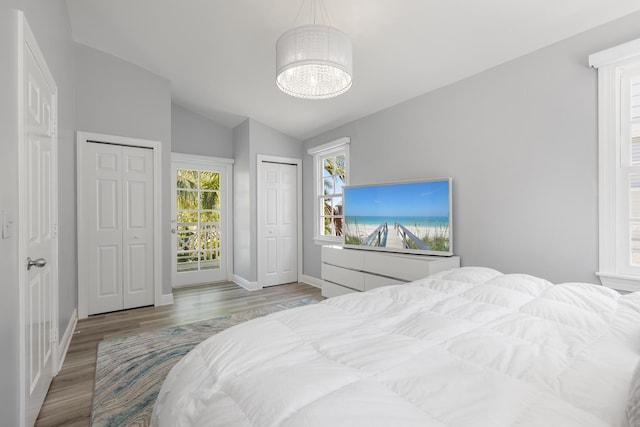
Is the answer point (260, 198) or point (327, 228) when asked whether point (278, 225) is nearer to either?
point (260, 198)

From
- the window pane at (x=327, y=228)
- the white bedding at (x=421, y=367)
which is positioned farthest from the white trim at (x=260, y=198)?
the white bedding at (x=421, y=367)

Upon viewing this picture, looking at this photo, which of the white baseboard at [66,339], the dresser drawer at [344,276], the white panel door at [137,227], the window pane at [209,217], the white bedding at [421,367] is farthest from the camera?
the window pane at [209,217]

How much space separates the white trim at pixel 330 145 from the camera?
4.21m

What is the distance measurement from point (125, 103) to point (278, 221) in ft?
8.12

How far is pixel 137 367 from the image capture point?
2285 millimetres

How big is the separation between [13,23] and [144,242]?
279cm

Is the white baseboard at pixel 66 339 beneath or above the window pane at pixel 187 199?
beneath

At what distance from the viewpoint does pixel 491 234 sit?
2734 millimetres

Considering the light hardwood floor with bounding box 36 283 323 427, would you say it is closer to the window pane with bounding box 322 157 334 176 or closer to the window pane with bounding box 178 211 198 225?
the window pane with bounding box 178 211 198 225

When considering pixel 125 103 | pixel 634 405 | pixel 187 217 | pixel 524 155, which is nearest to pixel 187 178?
pixel 187 217

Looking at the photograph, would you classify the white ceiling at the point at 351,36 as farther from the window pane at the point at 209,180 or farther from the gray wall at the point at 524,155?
the window pane at the point at 209,180

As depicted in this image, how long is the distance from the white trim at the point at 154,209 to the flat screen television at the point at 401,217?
7.46 feet

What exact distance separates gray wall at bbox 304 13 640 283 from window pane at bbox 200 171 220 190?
314 cm

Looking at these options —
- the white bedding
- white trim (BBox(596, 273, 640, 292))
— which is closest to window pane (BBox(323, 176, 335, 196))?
white trim (BBox(596, 273, 640, 292))
